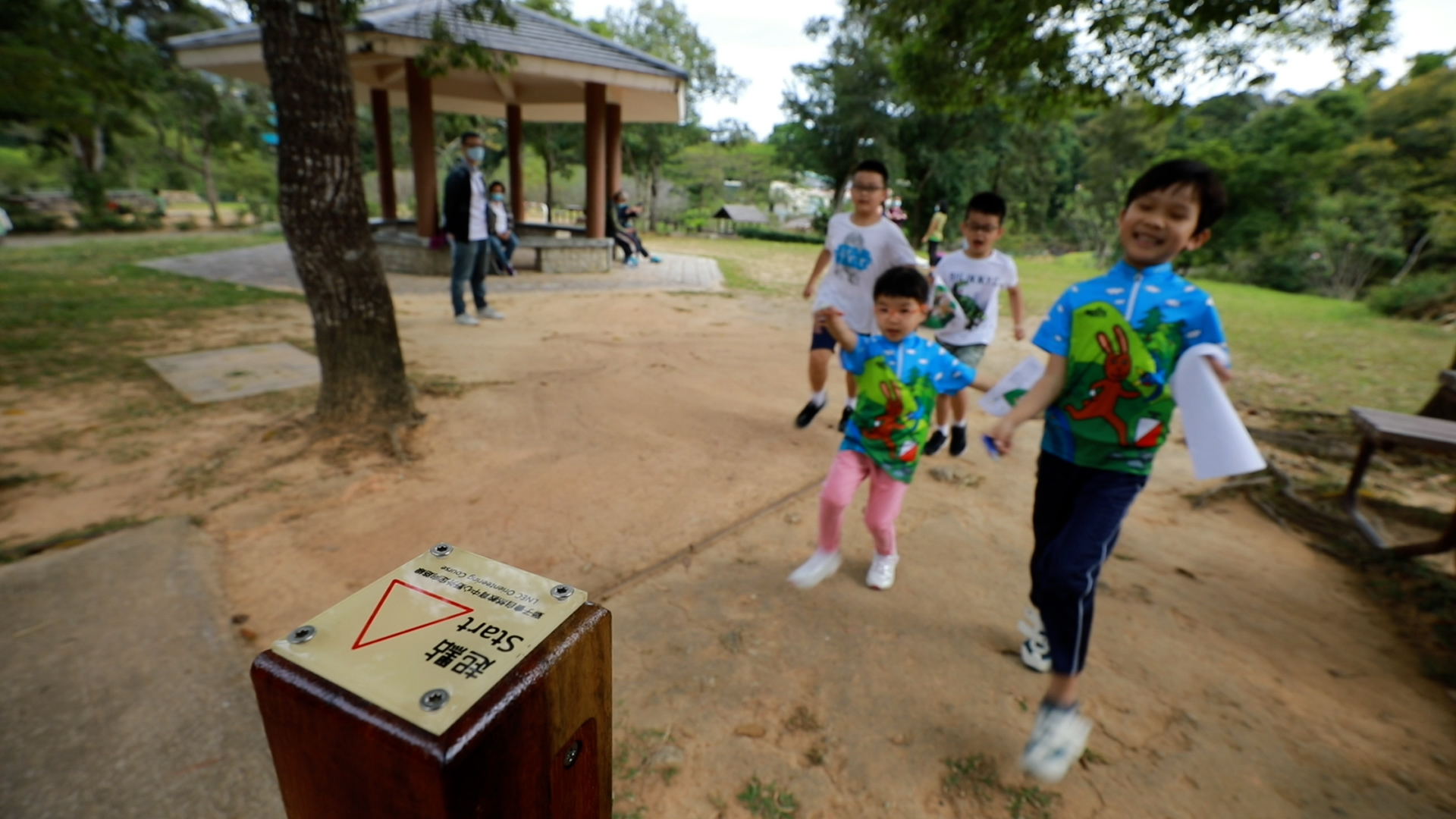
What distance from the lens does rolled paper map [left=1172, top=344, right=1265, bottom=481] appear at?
1.73 meters

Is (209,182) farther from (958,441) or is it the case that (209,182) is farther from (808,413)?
(958,441)

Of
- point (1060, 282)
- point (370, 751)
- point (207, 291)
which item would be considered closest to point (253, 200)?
point (207, 291)

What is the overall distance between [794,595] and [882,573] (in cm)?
38

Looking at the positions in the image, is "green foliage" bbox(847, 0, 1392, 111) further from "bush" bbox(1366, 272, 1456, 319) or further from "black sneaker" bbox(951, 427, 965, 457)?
"bush" bbox(1366, 272, 1456, 319)

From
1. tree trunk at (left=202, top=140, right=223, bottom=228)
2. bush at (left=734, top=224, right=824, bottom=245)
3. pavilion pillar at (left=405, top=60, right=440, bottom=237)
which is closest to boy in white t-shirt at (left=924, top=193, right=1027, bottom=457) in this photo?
pavilion pillar at (left=405, top=60, right=440, bottom=237)

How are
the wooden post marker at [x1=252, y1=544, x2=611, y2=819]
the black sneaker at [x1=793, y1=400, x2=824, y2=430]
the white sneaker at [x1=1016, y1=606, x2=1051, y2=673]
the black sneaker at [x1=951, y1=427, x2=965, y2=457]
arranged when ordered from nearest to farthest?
the wooden post marker at [x1=252, y1=544, x2=611, y2=819] → the white sneaker at [x1=1016, y1=606, x2=1051, y2=673] → the black sneaker at [x1=951, y1=427, x2=965, y2=457] → the black sneaker at [x1=793, y1=400, x2=824, y2=430]

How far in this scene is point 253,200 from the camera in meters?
22.4

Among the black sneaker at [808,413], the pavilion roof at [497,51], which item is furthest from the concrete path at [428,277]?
the black sneaker at [808,413]

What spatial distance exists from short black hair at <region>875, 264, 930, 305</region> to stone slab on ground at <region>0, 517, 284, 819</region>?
240cm

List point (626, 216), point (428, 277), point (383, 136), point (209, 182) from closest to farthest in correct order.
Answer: point (428, 277) → point (383, 136) → point (626, 216) → point (209, 182)

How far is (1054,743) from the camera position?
72.4 inches

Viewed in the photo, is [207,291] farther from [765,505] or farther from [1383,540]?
[1383,540]

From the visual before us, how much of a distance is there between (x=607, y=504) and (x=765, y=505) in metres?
0.80

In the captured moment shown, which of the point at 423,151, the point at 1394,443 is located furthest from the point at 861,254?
the point at 423,151
